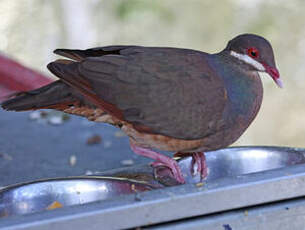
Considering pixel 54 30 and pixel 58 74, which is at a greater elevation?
pixel 58 74

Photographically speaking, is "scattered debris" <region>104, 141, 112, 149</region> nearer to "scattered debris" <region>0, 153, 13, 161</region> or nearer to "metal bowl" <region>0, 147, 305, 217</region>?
"scattered debris" <region>0, 153, 13, 161</region>

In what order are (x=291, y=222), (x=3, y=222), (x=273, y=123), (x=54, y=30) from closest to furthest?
(x=3, y=222), (x=291, y=222), (x=273, y=123), (x=54, y=30)

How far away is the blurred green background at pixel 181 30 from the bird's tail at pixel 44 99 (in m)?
5.92

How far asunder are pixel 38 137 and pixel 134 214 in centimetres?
252

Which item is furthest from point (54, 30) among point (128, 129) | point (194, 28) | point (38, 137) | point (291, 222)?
point (291, 222)

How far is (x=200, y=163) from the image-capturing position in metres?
2.58

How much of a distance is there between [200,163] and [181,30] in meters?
7.76

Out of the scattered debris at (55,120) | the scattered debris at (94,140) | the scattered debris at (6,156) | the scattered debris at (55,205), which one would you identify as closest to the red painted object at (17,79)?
the scattered debris at (55,120)

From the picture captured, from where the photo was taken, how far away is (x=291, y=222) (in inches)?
73.1

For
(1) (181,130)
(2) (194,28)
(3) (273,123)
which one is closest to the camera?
(1) (181,130)

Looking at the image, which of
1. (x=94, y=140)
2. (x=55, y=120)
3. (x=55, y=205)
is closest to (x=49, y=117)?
(x=55, y=120)

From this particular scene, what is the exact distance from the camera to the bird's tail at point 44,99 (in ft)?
8.51

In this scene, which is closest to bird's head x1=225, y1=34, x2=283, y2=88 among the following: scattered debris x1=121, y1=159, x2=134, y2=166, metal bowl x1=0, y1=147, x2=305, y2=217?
metal bowl x1=0, y1=147, x2=305, y2=217

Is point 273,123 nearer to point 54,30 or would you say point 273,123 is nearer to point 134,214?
point 54,30
